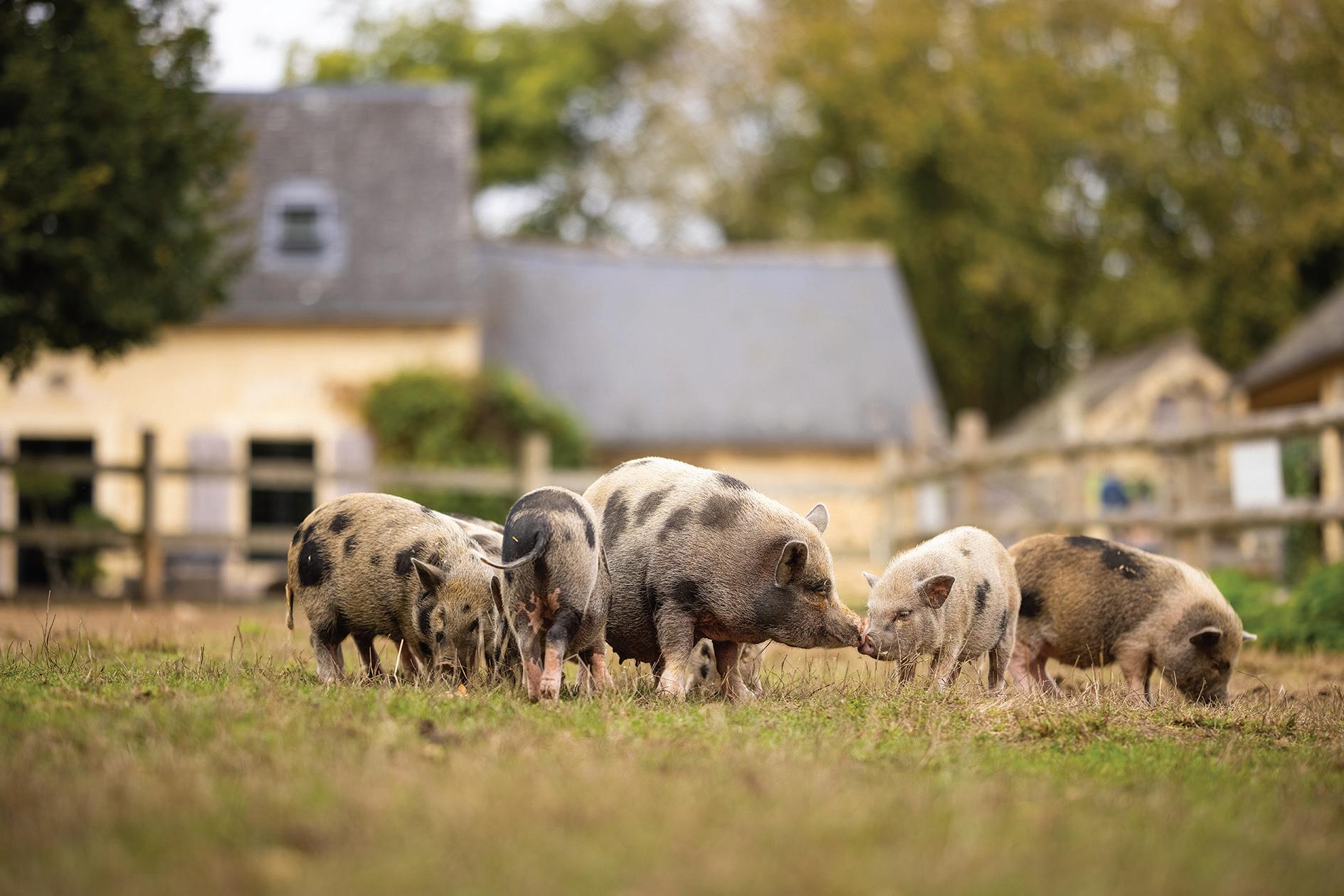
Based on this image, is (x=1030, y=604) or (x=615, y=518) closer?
(x=615, y=518)

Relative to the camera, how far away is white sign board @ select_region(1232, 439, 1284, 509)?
497 inches

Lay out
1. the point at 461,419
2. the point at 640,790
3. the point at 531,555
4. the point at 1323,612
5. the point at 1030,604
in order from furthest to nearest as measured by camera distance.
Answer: the point at 461,419 → the point at 1323,612 → the point at 1030,604 → the point at 531,555 → the point at 640,790

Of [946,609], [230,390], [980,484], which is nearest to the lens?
[946,609]

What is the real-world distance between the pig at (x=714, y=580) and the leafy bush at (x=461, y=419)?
1619cm

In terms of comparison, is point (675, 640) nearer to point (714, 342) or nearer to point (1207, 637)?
point (1207, 637)

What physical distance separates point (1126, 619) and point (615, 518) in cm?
258

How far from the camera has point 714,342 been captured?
93.2 feet

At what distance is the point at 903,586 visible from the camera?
22.5 feet

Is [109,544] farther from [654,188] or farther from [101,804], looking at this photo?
[654,188]

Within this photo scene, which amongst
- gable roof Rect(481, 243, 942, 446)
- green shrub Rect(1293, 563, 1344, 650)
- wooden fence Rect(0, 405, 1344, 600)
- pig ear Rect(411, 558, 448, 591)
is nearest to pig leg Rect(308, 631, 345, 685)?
pig ear Rect(411, 558, 448, 591)

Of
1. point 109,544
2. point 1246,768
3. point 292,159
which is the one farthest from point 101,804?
point 292,159

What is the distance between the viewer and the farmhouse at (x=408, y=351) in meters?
22.7

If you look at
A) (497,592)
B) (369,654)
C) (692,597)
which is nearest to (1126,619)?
(692,597)

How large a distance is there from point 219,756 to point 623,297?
985 inches
